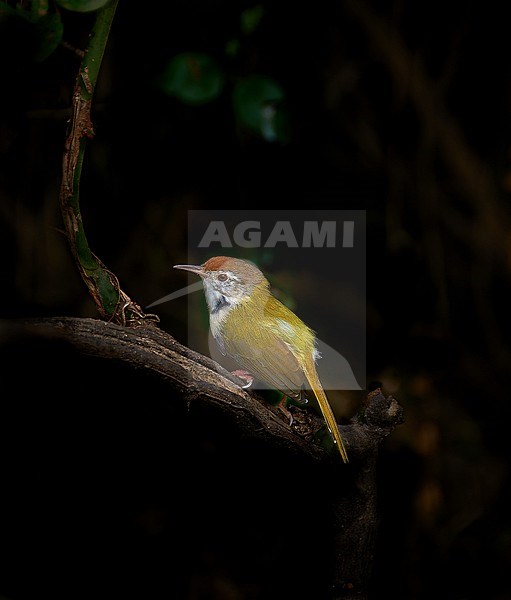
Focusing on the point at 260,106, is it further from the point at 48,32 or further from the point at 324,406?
the point at 324,406

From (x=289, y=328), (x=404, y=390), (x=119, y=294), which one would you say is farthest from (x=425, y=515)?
(x=119, y=294)

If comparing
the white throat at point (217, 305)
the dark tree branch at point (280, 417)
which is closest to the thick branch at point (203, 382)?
the dark tree branch at point (280, 417)

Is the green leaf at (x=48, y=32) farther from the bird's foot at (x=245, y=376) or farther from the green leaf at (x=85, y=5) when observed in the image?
the bird's foot at (x=245, y=376)

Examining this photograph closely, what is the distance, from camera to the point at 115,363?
714 mm

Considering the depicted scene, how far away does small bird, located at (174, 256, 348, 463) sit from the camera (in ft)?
2.75

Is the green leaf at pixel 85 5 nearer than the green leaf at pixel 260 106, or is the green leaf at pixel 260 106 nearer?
the green leaf at pixel 85 5

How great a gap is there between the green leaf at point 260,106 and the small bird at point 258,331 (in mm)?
301

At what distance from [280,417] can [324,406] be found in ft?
0.28

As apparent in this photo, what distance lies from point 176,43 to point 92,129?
0.68 m

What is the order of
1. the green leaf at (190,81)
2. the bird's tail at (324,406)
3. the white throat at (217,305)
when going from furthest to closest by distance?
1. the green leaf at (190,81)
2. the white throat at (217,305)
3. the bird's tail at (324,406)

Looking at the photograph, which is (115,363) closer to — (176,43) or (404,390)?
(176,43)

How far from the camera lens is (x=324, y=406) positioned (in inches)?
32.0

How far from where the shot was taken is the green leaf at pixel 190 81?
1075mm

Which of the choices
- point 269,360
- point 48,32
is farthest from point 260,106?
point 269,360
